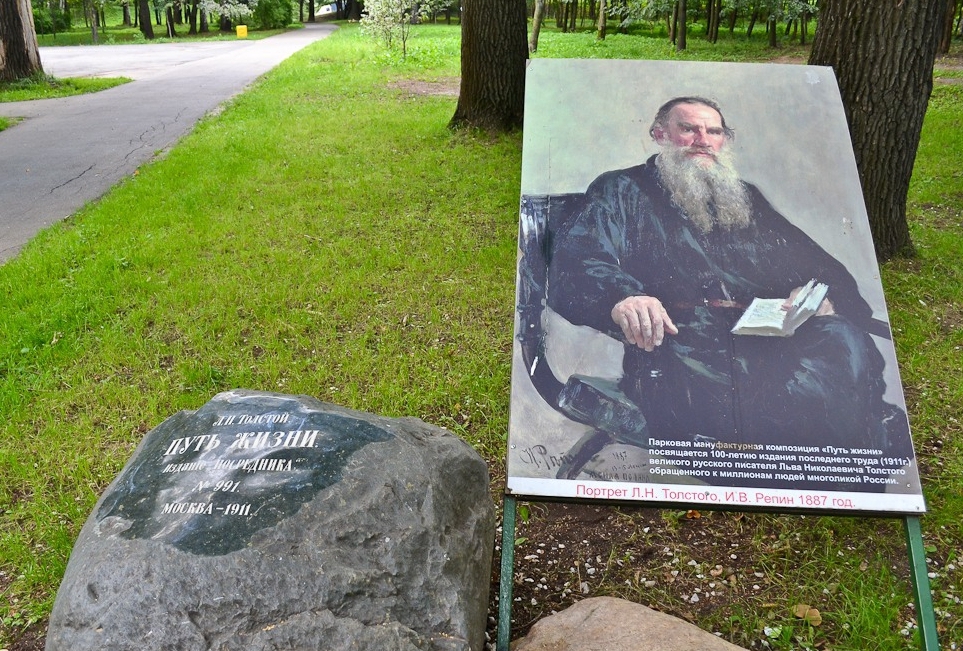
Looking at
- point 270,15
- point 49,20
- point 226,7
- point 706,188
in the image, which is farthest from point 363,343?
point 49,20

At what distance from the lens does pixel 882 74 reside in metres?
4.36

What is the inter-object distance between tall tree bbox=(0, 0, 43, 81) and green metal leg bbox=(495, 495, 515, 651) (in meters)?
15.9

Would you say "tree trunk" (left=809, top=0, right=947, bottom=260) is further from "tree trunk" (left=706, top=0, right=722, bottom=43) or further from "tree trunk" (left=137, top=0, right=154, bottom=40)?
"tree trunk" (left=137, top=0, right=154, bottom=40)

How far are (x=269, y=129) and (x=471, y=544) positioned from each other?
28.2ft

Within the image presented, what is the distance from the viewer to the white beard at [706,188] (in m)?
2.65

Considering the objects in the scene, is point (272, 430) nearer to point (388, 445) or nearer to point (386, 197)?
point (388, 445)

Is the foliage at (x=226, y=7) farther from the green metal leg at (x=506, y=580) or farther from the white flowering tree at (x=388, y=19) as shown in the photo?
the green metal leg at (x=506, y=580)

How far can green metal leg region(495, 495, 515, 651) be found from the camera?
7.10ft

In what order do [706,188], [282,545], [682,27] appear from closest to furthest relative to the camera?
1. [282,545]
2. [706,188]
3. [682,27]

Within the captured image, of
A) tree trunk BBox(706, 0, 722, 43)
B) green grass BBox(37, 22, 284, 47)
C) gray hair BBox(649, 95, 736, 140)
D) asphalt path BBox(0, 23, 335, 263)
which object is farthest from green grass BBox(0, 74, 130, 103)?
green grass BBox(37, 22, 284, 47)

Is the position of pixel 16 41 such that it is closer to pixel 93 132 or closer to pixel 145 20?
pixel 93 132

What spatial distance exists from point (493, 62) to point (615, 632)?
678cm

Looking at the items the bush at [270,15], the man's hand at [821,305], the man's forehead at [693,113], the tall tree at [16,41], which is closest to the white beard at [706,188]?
the man's forehead at [693,113]

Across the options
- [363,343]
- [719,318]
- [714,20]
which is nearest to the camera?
[719,318]
